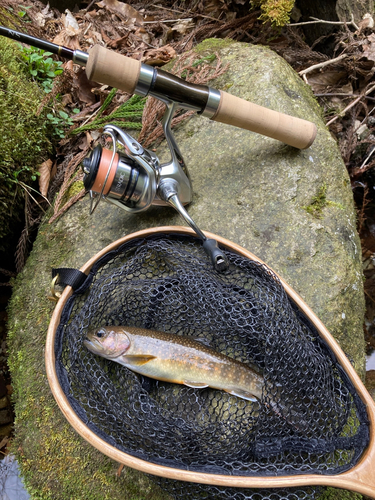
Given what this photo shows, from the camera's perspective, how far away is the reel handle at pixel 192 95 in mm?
1863

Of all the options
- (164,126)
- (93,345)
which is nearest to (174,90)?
(164,126)

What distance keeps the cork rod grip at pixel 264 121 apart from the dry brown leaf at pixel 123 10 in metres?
2.43

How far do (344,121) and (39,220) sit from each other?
2988 mm

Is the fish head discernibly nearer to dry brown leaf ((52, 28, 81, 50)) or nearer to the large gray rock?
the large gray rock

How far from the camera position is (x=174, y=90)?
1.97m

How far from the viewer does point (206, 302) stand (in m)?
1.97

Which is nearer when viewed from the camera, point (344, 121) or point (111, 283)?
point (111, 283)

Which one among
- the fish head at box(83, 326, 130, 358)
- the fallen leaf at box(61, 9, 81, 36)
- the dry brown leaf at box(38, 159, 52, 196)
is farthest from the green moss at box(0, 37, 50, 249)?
the fish head at box(83, 326, 130, 358)

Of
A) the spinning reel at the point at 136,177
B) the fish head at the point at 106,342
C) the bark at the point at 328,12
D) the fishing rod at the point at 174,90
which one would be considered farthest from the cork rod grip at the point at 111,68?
the bark at the point at 328,12

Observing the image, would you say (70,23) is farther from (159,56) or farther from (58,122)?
(58,122)

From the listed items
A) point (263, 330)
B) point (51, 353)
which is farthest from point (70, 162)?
point (263, 330)

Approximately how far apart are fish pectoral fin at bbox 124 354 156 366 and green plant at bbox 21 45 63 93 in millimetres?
2287

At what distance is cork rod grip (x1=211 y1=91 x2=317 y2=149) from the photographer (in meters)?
2.21

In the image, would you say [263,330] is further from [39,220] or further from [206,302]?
[39,220]
